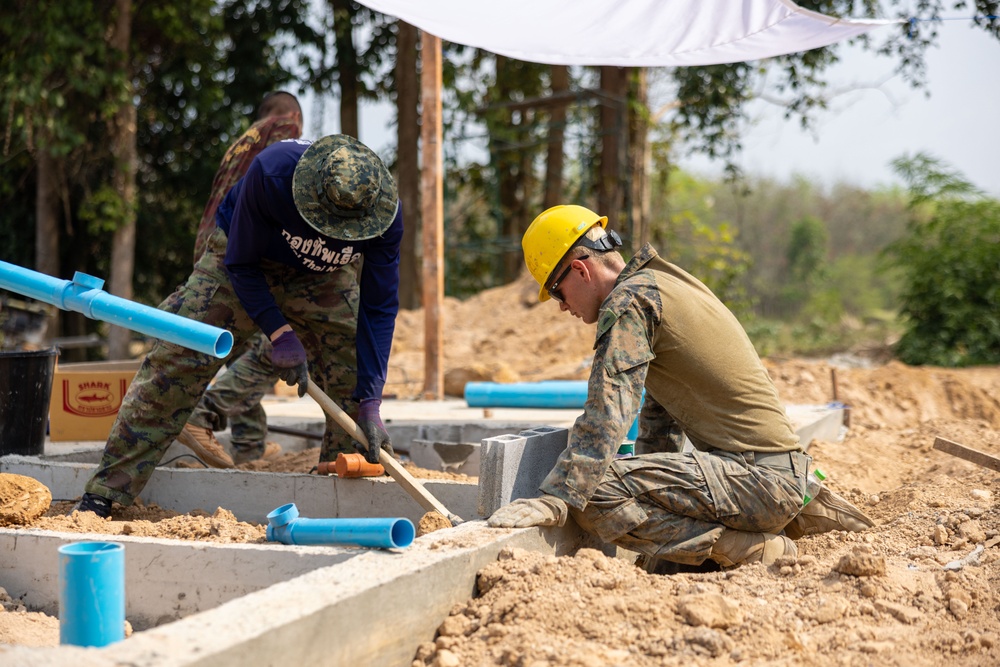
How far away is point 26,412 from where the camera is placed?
445 cm

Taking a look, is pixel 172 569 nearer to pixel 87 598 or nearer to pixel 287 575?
pixel 287 575

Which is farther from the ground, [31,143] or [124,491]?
[31,143]

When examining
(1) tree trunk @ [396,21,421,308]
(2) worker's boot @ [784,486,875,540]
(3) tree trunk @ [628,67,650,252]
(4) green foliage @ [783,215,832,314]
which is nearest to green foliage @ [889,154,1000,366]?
(3) tree trunk @ [628,67,650,252]

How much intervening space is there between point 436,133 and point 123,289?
16.8ft

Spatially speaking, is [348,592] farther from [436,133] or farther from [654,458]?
[436,133]

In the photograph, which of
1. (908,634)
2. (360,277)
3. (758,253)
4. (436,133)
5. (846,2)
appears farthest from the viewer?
(758,253)

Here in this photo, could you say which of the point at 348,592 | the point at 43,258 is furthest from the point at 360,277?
the point at 43,258

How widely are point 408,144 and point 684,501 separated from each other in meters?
9.95

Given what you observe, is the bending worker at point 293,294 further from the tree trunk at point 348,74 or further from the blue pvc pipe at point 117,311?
the tree trunk at point 348,74

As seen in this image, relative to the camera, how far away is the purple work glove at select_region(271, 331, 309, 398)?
3.51 meters

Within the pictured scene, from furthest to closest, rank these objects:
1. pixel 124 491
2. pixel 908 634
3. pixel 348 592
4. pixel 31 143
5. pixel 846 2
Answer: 1. pixel 846 2
2. pixel 31 143
3. pixel 124 491
4. pixel 908 634
5. pixel 348 592

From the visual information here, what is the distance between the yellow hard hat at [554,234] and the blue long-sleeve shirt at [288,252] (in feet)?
2.78

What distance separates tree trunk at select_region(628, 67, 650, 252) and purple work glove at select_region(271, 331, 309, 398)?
898cm

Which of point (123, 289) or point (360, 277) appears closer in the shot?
point (360, 277)
